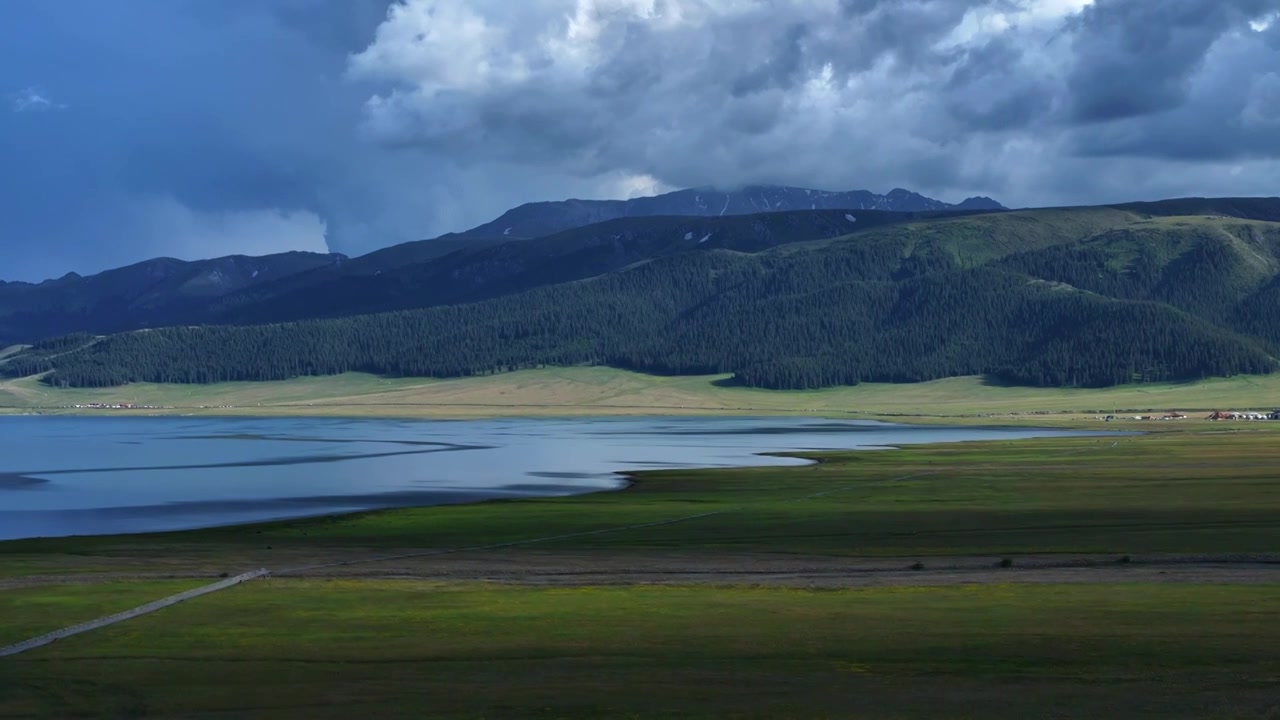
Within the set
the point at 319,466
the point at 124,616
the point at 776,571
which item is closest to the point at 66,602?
the point at 124,616

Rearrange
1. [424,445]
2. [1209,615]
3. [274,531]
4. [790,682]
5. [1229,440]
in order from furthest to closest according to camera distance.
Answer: [424,445] < [1229,440] < [274,531] < [1209,615] < [790,682]

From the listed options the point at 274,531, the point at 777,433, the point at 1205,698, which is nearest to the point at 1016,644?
the point at 1205,698

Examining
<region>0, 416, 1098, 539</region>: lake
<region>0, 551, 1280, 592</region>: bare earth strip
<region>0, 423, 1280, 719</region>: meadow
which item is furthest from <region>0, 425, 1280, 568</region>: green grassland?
<region>0, 416, 1098, 539</region>: lake

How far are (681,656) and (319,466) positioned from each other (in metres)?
92.1

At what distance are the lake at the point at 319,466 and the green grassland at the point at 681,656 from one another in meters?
35.0

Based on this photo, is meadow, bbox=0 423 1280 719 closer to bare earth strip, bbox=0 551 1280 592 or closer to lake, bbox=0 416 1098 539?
bare earth strip, bbox=0 551 1280 592

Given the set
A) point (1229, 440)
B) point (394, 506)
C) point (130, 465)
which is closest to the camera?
point (394, 506)

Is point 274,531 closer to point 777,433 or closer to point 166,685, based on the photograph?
point 166,685

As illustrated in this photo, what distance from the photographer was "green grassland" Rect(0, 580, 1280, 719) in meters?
29.7

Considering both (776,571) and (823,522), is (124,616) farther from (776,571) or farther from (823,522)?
(823,522)

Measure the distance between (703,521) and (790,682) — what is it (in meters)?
37.6

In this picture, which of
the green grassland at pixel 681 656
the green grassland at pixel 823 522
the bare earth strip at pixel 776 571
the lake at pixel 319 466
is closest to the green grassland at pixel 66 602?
the bare earth strip at pixel 776 571

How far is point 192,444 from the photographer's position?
165000 mm

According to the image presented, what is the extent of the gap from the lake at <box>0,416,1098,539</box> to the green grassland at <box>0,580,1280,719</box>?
3498 centimetres
